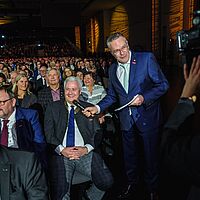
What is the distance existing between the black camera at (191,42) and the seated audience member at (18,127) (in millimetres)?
1782

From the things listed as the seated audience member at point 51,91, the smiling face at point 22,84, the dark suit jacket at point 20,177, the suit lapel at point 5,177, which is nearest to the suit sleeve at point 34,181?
the dark suit jacket at point 20,177

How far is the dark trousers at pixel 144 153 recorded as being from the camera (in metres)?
2.87

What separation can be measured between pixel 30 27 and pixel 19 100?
32823 millimetres

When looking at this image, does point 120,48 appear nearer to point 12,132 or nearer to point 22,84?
point 12,132

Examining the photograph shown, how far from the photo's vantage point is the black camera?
1.07 metres

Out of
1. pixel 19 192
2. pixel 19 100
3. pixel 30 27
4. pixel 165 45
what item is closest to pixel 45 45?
pixel 30 27

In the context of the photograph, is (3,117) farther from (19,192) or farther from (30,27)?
(30,27)

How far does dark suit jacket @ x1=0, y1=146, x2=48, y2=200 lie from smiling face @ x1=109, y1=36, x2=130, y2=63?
128cm

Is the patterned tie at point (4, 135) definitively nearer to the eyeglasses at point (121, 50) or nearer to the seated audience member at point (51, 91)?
the eyeglasses at point (121, 50)

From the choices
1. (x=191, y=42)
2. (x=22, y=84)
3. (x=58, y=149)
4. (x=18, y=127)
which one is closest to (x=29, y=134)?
(x=18, y=127)

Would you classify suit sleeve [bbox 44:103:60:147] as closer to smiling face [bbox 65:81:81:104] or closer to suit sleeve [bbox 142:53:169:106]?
smiling face [bbox 65:81:81:104]

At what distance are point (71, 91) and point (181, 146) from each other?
2.03 m

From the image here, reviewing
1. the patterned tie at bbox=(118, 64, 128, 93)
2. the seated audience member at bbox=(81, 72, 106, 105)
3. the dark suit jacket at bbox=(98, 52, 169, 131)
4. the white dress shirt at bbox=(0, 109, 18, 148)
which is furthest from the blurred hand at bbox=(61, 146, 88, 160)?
the seated audience member at bbox=(81, 72, 106, 105)

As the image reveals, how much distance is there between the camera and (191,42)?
112 cm
